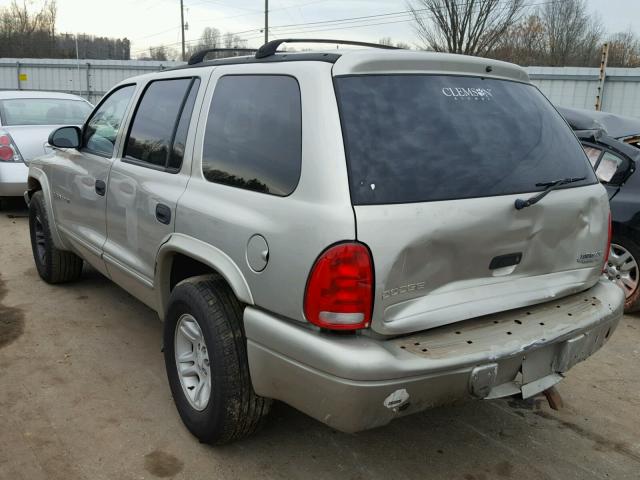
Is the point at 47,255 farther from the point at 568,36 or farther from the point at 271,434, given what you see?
the point at 568,36

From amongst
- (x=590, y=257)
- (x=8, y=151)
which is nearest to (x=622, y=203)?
(x=590, y=257)

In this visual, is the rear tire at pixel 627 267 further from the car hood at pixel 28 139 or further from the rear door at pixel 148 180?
the car hood at pixel 28 139

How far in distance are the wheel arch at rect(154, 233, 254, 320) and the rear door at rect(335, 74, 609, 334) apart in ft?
2.02

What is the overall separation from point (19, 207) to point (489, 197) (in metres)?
8.24

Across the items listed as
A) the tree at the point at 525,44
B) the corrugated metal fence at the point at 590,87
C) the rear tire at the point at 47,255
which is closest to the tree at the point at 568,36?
the tree at the point at 525,44

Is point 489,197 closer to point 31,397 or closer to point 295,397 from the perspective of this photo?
point 295,397

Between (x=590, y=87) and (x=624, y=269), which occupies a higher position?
(x=590, y=87)

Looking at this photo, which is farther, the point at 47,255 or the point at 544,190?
the point at 47,255

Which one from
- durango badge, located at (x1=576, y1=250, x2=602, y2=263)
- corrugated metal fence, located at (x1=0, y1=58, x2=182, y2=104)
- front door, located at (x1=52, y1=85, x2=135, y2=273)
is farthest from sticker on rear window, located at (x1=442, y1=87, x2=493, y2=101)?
corrugated metal fence, located at (x1=0, y1=58, x2=182, y2=104)

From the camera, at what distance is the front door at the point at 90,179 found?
385cm

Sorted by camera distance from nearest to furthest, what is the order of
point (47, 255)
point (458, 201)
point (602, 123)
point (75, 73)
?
point (458, 201), point (47, 255), point (602, 123), point (75, 73)

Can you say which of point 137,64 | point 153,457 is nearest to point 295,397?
point 153,457

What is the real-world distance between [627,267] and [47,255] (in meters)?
4.83

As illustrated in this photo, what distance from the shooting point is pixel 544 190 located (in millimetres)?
2672
